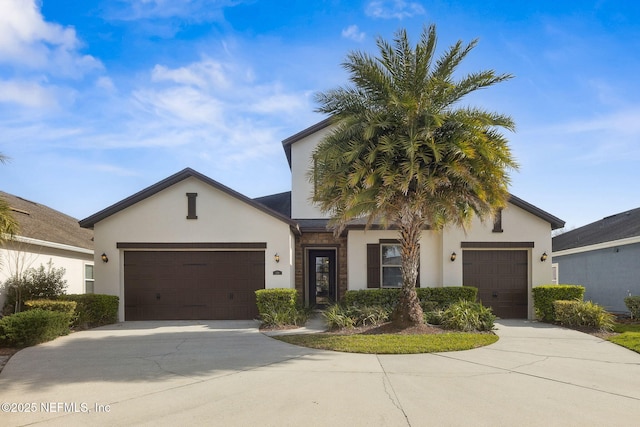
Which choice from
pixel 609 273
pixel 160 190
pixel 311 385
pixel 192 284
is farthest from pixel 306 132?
pixel 609 273

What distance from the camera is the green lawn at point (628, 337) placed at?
9.34 metres

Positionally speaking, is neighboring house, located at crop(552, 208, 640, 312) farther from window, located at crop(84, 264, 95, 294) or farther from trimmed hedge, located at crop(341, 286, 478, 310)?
window, located at crop(84, 264, 95, 294)

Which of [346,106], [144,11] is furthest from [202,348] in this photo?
[144,11]

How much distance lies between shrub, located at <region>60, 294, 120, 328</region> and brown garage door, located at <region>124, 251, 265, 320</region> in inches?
25.2

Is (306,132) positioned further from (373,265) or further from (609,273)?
(609,273)

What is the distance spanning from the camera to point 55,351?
8.88 metres

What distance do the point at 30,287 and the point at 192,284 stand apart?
4533 mm

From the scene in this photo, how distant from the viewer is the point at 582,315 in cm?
1180

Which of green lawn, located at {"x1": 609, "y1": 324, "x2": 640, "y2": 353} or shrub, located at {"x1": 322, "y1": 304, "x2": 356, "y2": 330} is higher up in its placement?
shrub, located at {"x1": 322, "y1": 304, "x2": 356, "y2": 330}

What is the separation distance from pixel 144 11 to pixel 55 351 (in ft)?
27.1

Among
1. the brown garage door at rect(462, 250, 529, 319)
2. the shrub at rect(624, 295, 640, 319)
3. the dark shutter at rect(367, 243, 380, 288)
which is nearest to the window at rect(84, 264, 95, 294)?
the dark shutter at rect(367, 243, 380, 288)

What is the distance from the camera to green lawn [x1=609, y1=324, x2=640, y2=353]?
9344 mm

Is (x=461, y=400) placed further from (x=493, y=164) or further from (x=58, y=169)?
(x=58, y=169)

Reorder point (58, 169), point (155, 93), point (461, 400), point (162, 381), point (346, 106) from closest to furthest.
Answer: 1. point (461, 400)
2. point (162, 381)
3. point (346, 106)
4. point (155, 93)
5. point (58, 169)
